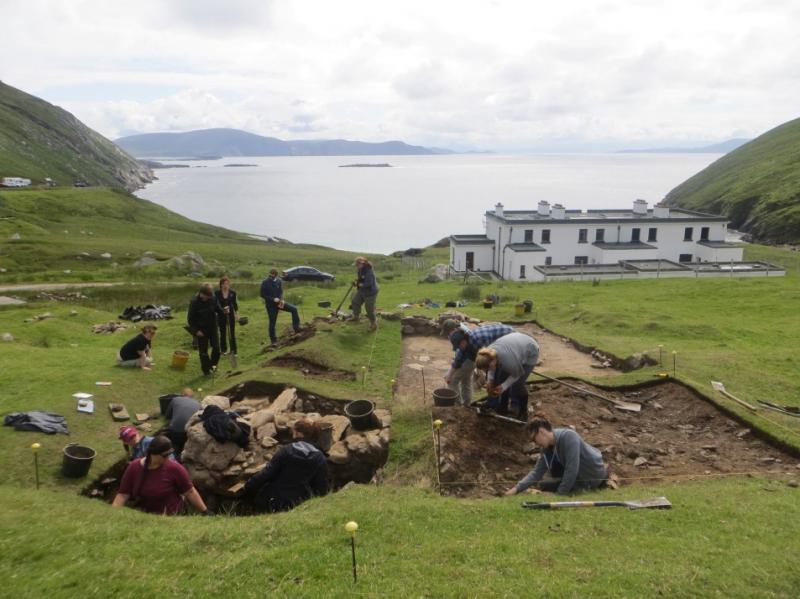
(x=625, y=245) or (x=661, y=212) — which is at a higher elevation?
(x=661, y=212)

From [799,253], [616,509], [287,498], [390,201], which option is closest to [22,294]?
[287,498]

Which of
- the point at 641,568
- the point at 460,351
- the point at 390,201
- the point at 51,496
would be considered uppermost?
the point at 390,201

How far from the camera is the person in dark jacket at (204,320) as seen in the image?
54.0 feet

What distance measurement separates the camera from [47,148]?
147125 millimetres

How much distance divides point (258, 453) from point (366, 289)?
9.47 metres

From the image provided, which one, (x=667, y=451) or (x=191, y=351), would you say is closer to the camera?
(x=667, y=451)

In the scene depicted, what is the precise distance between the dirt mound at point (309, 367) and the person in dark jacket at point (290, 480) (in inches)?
256

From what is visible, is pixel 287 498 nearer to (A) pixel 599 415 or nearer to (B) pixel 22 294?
(A) pixel 599 415

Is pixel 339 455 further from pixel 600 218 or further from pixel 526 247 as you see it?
pixel 600 218

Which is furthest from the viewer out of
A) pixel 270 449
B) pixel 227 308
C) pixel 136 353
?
pixel 227 308

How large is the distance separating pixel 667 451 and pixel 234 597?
9.63 m

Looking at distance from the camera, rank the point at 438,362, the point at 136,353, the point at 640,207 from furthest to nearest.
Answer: the point at 640,207, the point at 438,362, the point at 136,353

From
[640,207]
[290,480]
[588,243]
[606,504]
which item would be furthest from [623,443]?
[640,207]

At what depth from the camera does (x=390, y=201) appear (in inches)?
7859
